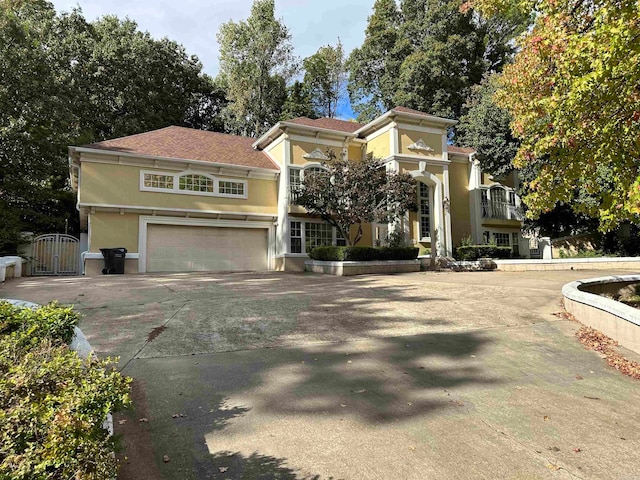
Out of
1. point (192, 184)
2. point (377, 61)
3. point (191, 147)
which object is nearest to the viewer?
point (192, 184)

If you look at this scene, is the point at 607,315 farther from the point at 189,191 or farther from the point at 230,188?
the point at 189,191

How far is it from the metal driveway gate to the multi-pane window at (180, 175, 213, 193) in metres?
5.45

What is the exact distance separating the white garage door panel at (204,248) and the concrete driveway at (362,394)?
943 centimetres

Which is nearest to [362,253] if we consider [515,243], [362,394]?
[362,394]

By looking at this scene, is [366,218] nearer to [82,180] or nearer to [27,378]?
[82,180]

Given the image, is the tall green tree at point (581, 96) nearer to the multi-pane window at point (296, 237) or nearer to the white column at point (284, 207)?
the white column at point (284, 207)

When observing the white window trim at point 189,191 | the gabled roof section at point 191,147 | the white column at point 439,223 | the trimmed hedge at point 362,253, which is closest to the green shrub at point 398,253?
the trimmed hedge at point 362,253

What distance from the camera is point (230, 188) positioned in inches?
707

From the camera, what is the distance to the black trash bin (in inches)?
593

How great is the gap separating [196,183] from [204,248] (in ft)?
9.15

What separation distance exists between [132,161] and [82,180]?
1923 mm

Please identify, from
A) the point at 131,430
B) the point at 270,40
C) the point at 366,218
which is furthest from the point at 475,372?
the point at 270,40

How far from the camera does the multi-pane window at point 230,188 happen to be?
17.7 meters

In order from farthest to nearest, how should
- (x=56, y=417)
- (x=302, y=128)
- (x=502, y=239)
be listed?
(x=502, y=239), (x=302, y=128), (x=56, y=417)
